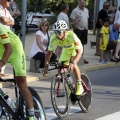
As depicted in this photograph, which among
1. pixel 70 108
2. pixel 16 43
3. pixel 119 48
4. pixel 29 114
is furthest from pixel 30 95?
pixel 119 48

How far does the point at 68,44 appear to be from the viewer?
905 centimetres

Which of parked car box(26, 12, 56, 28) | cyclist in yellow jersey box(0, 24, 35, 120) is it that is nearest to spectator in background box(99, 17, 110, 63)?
cyclist in yellow jersey box(0, 24, 35, 120)

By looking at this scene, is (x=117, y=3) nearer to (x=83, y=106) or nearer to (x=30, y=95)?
(x=83, y=106)

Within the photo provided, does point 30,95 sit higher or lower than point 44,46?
higher

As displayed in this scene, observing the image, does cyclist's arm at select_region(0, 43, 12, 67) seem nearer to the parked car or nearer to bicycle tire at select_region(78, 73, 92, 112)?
bicycle tire at select_region(78, 73, 92, 112)

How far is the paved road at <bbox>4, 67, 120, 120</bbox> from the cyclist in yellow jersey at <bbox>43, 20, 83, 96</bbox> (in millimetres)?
482

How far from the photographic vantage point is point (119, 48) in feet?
54.5

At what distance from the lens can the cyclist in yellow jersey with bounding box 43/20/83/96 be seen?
876 centimetres

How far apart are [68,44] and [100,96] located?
230 cm

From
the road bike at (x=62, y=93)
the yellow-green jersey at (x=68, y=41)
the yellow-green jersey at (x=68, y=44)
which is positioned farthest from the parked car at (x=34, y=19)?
the road bike at (x=62, y=93)

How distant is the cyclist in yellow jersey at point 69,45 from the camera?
8.76m

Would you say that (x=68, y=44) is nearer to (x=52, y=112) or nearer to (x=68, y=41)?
(x=68, y=41)

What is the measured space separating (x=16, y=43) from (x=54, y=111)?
91.3 inches

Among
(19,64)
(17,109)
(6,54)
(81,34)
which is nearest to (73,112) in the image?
(17,109)
